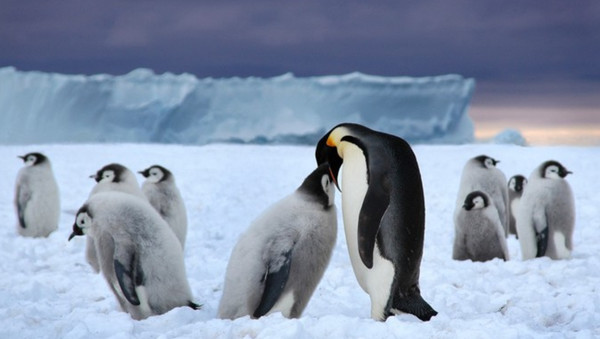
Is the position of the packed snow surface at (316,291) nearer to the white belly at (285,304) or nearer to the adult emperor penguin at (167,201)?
the white belly at (285,304)

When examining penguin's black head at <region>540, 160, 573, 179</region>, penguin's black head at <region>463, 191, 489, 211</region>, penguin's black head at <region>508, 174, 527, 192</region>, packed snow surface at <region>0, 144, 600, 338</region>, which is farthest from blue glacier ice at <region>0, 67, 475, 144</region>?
penguin's black head at <region>463, 191, 489, 211</region>

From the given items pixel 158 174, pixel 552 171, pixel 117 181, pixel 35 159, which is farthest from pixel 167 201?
pixel 552 171

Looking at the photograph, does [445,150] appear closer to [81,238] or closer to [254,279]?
[81,238]

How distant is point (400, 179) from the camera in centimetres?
268

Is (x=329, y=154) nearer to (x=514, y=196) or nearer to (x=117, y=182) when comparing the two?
(x=117, y=182)

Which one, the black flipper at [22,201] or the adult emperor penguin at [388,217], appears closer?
the adult emperor penguin at [388,217]

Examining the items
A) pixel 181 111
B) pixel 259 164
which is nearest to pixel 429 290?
pixel 259 164

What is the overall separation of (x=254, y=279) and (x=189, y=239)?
3.43 meters

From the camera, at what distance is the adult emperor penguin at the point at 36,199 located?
6.04 m

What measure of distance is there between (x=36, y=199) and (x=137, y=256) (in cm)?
361

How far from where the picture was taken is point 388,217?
8.75ft

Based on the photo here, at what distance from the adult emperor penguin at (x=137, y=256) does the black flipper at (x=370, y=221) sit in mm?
907

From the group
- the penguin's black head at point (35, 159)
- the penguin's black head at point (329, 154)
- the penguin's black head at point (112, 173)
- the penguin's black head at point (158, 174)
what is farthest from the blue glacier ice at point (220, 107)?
the penguin's black head at point (329, 154)

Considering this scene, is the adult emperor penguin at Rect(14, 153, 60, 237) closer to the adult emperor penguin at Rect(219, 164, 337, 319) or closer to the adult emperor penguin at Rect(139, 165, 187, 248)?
the adult emperor penguin at Rect(139, 165, 187, 248)
